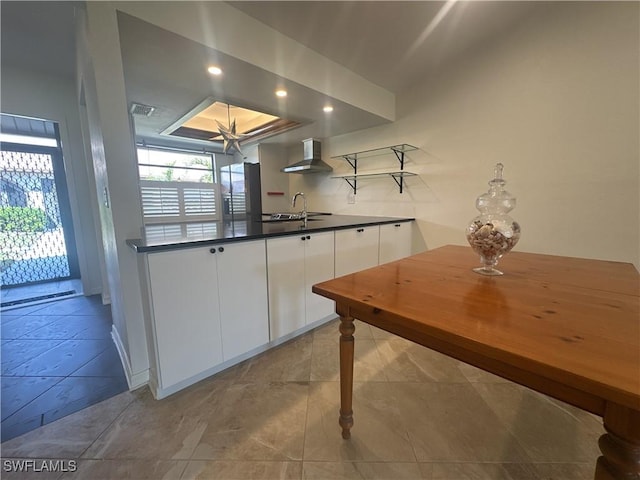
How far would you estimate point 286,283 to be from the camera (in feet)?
6.38

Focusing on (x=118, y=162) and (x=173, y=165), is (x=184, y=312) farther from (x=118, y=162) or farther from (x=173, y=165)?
(x=173, y=165)

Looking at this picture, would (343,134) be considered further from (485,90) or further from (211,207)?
(211,207)

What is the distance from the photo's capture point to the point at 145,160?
4.89 meters

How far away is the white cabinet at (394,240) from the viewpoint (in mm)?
2758

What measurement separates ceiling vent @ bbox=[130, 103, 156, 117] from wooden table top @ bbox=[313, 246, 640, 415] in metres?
3.10

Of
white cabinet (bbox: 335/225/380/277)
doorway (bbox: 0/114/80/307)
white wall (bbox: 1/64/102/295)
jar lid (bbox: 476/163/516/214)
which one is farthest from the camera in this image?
doorway (bbox: 0/114/80/307)

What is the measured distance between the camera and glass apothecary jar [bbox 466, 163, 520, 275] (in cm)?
113

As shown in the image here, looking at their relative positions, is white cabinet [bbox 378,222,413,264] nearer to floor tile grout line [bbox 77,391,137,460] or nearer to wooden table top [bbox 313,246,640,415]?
wooden table top [bbox 313,246,640,415]

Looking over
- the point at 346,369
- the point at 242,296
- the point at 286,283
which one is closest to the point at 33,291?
the point at 242,296

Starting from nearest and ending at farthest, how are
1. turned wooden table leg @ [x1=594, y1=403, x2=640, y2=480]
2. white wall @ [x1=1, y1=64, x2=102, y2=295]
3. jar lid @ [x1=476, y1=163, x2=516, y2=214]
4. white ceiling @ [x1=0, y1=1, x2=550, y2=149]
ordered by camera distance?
turned wooden table leg @ [x1=594, y1=403, x2=640, y2=480], jar lid @ [x1=476, y1=163, x2=516, y2=214], white ceiling @ [x1=0, y1=1, x2=550, y2=149], white wall @ [x1=1, y1=64, x2=102, y2=295]

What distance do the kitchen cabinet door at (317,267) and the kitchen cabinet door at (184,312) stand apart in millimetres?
757

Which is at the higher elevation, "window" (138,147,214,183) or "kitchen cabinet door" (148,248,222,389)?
"window" (138,147,214,183)

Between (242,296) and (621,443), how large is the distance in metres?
1.64

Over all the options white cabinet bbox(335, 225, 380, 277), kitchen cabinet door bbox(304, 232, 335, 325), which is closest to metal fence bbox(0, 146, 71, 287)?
kitchen cabinet door bbox(304, 232, 335, 325)
